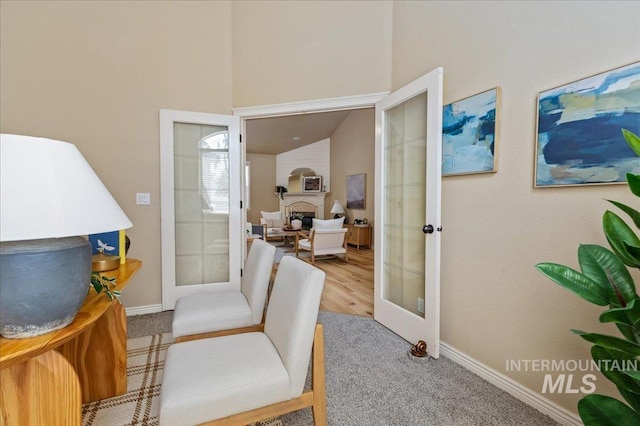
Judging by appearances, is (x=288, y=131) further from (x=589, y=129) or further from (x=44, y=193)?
(x=44, y=193)

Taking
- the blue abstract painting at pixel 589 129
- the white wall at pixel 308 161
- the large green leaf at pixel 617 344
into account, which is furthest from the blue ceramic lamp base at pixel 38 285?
the white wall at pixel 308 161

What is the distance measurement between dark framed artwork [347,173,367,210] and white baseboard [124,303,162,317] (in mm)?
5391

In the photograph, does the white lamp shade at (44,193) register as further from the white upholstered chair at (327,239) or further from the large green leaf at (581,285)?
the white upholstered chair at (327,239)

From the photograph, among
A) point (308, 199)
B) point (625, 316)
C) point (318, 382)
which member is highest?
point (308, 199)

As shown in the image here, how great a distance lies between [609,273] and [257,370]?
138 centimetres

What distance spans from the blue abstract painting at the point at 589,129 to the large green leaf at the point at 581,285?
2.11 feet

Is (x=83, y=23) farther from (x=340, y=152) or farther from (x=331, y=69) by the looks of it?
(x=340, y=152)

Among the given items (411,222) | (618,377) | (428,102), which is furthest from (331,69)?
(618,377)

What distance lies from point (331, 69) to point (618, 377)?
2951 millimetres

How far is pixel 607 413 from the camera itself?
1.00 m

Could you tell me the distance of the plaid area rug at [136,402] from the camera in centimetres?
152

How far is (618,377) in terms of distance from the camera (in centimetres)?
101

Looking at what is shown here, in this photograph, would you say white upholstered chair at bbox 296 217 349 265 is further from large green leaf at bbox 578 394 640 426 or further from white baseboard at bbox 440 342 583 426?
large green leaf at bbox 578 394 640 426

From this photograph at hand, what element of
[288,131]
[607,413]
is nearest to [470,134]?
[607,413]
